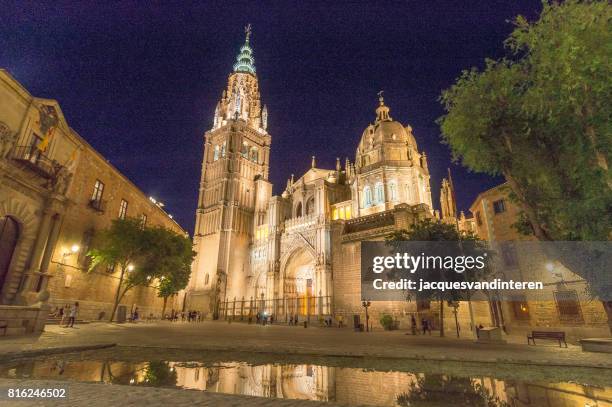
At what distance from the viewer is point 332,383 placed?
5375 mm

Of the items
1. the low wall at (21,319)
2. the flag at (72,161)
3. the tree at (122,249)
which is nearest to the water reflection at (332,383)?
the low wall at (21,319)

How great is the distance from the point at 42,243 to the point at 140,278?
7.30m

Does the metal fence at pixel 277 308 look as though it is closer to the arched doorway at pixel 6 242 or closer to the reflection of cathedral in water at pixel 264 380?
the arched doorway at pixel 6 242

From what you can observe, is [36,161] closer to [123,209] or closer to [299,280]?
[123,209]

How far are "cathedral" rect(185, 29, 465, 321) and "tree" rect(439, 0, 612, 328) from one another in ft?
63.2

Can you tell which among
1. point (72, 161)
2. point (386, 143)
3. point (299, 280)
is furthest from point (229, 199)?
point (72, 161)

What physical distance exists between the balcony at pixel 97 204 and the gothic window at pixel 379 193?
29336mm

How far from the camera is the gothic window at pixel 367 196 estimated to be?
40250 mm

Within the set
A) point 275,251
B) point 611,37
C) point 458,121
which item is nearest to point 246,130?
point 275,251

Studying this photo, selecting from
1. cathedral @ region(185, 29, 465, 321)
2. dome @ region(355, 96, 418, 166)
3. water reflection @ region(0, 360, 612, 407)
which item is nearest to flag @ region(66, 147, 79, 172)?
water reflection @ region(0, 360, 612, 407)

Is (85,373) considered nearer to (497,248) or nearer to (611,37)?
(611,37)

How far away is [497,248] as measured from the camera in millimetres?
23125

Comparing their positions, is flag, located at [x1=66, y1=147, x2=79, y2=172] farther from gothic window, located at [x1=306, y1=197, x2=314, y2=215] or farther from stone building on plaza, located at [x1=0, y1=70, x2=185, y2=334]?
gothic window, located at [x1=306, y1=197, x2=314, y2=215]

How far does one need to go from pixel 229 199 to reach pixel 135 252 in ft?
93.7
